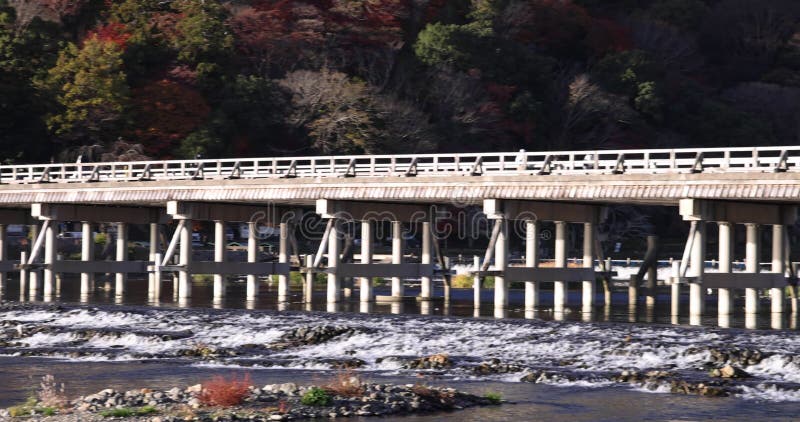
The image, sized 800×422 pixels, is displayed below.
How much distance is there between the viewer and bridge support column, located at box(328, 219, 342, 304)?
57619 mm

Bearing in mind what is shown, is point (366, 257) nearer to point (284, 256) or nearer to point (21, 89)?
point (284, 256)

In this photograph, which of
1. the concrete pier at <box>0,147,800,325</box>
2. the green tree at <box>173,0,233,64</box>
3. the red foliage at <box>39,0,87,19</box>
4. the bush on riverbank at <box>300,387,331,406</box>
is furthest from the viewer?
the red foliage at <box>39,0,87,19</box>

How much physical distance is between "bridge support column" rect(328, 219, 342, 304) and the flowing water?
565 cm

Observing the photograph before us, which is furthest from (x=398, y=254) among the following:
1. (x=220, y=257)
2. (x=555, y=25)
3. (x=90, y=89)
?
(x=555, y=25)

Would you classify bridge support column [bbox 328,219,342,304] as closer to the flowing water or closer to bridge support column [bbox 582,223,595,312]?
the flowing water

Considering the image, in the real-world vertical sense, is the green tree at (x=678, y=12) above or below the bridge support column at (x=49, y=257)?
above

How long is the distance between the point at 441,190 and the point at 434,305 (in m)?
6.80

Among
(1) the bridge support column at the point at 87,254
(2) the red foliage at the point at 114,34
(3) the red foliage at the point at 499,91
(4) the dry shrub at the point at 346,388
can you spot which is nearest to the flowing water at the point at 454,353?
(4) the dry shrub at the point at 346,388

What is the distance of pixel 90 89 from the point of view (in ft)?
277

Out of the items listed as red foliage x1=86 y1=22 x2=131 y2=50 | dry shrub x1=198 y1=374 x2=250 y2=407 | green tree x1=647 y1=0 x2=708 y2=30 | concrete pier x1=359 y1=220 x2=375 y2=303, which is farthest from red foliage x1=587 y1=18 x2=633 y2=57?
dry shrub x1=198 y1=374 x2=250 y2=407

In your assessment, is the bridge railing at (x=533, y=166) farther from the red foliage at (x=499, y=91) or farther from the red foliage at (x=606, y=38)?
the red foliage at (x=606, y=38)

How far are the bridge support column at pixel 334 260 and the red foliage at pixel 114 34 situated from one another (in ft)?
117

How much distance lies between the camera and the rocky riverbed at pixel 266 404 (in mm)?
26938

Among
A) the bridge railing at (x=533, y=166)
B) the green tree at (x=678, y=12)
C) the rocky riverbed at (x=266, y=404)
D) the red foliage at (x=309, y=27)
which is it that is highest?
the green tree at (x=678, y=12)
